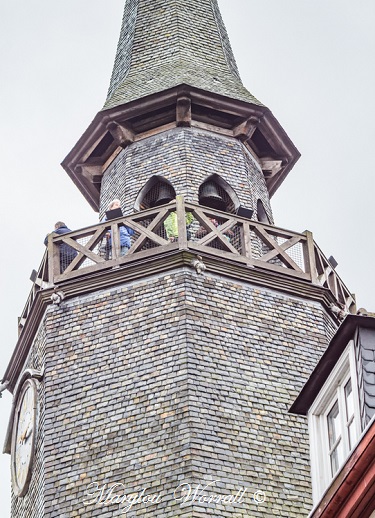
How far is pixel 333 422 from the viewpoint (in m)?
17.4

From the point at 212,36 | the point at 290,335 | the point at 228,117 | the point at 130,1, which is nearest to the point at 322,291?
the point at 290,335

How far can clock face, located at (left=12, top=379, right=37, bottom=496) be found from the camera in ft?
73.8

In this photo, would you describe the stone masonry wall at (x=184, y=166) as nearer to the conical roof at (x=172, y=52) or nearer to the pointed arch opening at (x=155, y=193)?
the pointed arch opening at (x=155, y=193)

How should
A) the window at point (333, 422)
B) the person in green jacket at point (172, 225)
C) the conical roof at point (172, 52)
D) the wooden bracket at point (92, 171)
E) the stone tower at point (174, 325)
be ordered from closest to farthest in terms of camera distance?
the window at point (333, 422) → the stone tower at point (174, 325) → the person in green jacket at point (172, 225) → the conical roof at point (172, 52) → the wooden bracket at point (92, 171)

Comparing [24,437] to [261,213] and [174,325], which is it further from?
[261,213]

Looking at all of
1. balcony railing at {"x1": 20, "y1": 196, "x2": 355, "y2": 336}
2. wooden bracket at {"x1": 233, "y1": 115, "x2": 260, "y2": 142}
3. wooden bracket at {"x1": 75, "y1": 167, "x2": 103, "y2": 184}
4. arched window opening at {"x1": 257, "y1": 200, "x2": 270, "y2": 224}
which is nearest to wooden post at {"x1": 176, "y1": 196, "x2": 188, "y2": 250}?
balcony railing at {"x1": 20, "y1": 196, "x2": 355, "y2": 336}

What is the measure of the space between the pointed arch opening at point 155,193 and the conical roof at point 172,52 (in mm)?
1632

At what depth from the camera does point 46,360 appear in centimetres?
2311

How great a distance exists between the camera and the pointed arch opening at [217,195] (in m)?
26.5

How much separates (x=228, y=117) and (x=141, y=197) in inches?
92.1

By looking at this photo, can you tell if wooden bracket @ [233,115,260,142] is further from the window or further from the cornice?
the window

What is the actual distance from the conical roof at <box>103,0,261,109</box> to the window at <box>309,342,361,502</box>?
10.8 metres

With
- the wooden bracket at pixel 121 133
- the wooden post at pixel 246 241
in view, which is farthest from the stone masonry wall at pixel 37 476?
the wooden bracket at pixel 121 133

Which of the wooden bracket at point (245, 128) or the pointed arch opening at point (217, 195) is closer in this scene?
the pointed arch opening at point (217, 195)
